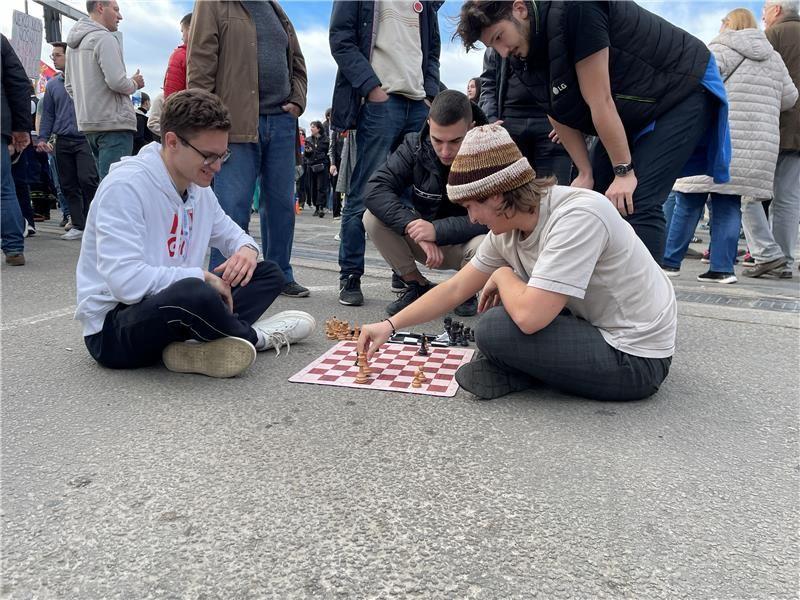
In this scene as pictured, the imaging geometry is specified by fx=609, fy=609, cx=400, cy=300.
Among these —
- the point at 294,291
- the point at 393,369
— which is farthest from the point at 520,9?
the point at 294,291

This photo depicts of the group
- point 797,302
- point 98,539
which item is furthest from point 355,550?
point 797,302

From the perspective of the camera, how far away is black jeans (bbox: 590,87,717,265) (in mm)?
2766

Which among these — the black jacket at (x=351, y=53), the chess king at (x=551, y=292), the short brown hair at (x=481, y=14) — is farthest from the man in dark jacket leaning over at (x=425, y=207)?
the chess king at (x=551, y=292)

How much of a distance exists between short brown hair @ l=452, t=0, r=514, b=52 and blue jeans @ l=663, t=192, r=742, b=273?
134 inches

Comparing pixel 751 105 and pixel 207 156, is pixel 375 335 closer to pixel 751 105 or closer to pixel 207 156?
pixel 207 156

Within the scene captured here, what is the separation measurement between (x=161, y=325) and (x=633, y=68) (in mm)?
2265

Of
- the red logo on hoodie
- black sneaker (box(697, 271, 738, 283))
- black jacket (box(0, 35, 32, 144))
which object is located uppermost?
black jacket (box(0, 35, 32, 144))

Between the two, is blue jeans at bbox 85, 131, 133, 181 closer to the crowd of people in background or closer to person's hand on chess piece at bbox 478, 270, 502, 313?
the crowd of people in background

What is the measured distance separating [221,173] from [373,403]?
2.19 metres

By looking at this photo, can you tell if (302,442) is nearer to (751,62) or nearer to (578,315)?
(578,315)

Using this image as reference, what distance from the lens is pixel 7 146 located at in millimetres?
4965

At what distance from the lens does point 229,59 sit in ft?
12.2

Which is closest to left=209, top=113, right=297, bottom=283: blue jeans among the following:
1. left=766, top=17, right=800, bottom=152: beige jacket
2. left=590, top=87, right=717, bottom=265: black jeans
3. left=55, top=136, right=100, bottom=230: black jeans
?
left=590, top=87, right=717, bottom=265: black jeans

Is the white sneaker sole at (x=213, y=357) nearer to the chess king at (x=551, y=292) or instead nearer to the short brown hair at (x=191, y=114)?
the chess king at (x=551, y=292)
